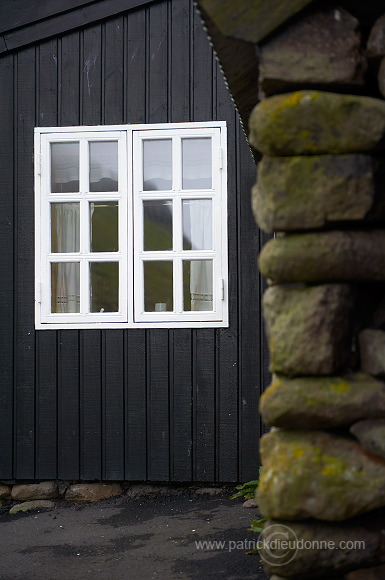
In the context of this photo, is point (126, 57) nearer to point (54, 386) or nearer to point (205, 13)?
point (54, 386)

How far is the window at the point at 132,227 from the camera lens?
5715 millimetres

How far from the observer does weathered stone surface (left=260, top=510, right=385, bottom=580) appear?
2.11 metres

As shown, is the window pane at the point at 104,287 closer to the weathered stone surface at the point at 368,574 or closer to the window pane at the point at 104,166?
the window pane at the point at 104,166

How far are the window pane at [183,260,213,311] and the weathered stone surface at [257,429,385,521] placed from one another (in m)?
3.60

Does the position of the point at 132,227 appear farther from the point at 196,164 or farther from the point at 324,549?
the point at 324,549

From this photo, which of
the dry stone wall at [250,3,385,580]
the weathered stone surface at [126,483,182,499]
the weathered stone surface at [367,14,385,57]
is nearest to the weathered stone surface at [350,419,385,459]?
the dry stone wall at [250,3,385,580]

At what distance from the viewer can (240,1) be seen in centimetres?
224

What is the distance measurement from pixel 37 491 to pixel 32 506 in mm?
120

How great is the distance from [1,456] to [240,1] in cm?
458

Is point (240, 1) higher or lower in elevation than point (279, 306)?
higher

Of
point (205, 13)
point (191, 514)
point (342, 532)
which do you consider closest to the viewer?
point (342, 532)

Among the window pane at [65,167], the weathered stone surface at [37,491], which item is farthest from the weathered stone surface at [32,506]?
the window pane at [65,167]

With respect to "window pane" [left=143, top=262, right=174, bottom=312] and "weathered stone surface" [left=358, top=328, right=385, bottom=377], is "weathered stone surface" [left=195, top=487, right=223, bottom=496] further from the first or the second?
"weathered stone surface" [left=358, top=328, right=385, bottom=377]

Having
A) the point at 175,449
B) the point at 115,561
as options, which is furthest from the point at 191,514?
the point at 115,561
